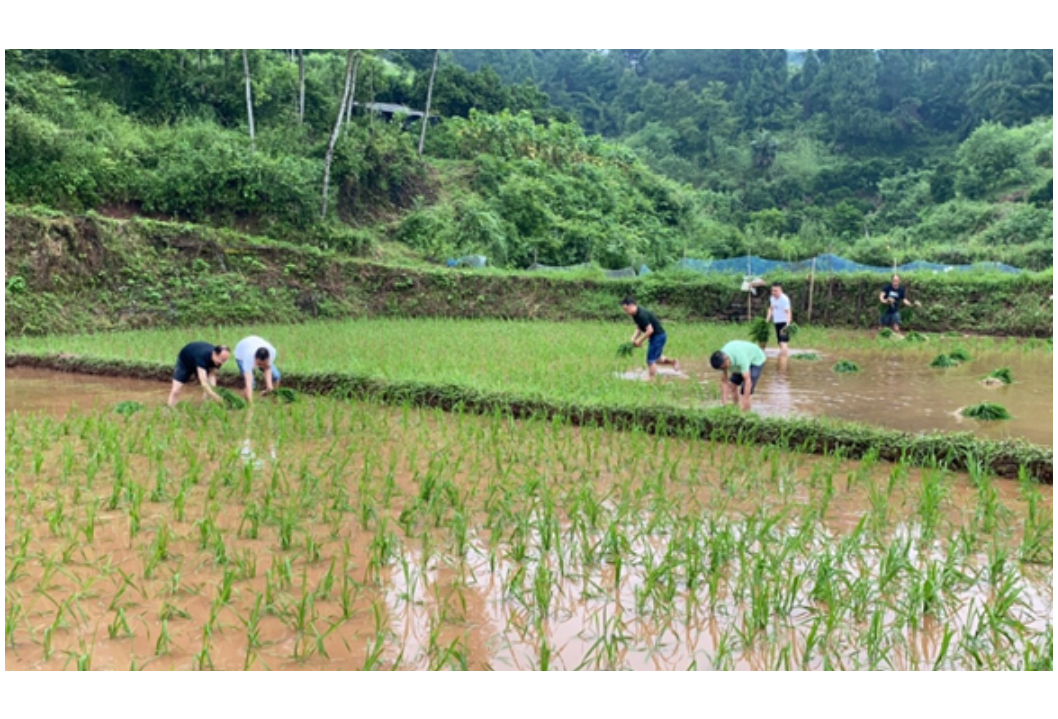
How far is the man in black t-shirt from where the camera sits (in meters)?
15.1

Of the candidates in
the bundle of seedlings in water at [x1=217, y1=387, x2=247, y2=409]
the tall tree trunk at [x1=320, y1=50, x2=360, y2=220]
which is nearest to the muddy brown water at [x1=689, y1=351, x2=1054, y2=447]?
the bundle of seedlings in water at [x1=217, y1=387, x2=247, y2=409]

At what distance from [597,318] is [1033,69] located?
41.0 m

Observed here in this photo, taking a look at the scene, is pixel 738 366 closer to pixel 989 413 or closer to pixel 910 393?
pixel 989 413

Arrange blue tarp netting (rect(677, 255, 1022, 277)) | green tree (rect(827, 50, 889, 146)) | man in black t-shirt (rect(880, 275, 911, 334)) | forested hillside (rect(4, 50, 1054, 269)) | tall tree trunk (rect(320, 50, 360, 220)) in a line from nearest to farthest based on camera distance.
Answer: man in black t-shirt (rect(880, 275, 911, 334)) → blue tarp netting (rect(677, 255, 1022, 277)) → forested hillside (rect(4, 50, 1054, 269)) → tall tree trunk (rect(320, 50, 360, 220)) → green tree (rect(827, 50, 889, 146))

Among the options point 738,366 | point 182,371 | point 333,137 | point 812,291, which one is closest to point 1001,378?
point 738,366

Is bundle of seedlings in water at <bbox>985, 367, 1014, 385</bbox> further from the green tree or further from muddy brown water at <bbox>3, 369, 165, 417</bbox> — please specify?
the green tree

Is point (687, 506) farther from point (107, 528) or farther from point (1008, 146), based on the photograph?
point (1008, 146)

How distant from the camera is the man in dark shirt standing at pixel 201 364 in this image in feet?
25.7

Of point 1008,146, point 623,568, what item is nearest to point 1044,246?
point 1008,146

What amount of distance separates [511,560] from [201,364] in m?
4.94

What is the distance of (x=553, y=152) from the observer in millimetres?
33750

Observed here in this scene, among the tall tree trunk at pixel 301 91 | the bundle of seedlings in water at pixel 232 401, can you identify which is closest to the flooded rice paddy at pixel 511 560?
the bundle of seedlings in water at pixel 232 401

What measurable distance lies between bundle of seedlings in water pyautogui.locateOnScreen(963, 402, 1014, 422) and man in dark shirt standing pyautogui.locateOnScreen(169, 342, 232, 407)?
678 centimetres

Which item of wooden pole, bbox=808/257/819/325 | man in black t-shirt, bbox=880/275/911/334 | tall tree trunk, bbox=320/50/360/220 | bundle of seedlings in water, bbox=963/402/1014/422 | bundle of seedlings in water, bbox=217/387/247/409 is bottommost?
bundle of seedlings in water, bbox=217/387/247/409
